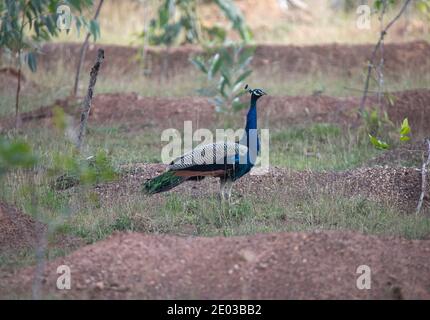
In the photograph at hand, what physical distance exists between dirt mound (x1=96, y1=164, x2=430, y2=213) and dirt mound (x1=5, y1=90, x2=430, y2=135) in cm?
275

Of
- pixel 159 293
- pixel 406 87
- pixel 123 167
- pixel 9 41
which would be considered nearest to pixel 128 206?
pixel 123 167

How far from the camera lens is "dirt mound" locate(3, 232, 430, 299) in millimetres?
4934

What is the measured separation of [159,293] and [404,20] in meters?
13.2

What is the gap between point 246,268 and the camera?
5113 millimetres

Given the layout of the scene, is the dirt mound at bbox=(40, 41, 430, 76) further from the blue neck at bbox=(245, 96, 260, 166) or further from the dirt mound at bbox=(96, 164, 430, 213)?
the blue neck at bbox=(245, 96, 260, 166)

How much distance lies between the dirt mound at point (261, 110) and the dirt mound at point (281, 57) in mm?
2305

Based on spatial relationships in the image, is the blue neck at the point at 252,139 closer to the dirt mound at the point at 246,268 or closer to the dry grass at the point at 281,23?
the dirt mound at the point at 246,268

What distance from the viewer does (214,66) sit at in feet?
36.9

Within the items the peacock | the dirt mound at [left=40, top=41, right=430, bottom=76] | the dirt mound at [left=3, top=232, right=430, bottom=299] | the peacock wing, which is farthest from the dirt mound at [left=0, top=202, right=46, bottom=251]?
the dirt mound at [left=40, top=41, right=430, bottom=76]

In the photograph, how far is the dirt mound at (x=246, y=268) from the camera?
4934 mm

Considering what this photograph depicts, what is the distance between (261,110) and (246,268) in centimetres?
678

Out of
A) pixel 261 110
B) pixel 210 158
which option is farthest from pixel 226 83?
pixel 210 158

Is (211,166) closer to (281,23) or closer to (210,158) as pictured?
(210,158)
